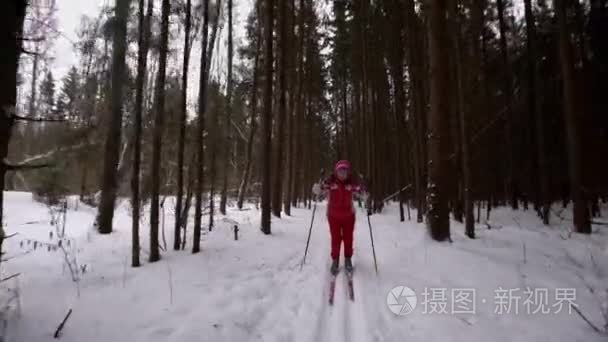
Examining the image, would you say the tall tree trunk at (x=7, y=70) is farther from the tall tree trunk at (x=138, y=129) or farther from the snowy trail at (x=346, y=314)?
the snowy trail at (x=346, y=314)

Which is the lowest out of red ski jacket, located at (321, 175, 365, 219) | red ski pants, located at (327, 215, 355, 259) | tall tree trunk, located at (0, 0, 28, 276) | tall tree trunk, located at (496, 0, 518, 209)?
red ski pants, located at (327, 215, 355, 259)

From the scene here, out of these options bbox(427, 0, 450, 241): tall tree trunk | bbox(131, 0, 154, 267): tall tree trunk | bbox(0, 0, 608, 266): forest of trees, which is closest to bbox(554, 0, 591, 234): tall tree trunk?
bbox(0, 0, 608, 266): forest of trees

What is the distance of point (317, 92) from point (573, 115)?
16.6 m

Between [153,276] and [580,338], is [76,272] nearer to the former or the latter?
[153,276]

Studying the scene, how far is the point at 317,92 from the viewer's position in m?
23.2

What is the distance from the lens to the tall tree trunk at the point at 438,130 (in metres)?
7.21

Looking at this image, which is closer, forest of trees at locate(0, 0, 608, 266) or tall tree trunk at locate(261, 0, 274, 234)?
forest of trees at locate(0, 0, 608, 266)

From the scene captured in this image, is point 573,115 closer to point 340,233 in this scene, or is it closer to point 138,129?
point 340,233

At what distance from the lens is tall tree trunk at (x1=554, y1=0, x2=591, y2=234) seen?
873 cm

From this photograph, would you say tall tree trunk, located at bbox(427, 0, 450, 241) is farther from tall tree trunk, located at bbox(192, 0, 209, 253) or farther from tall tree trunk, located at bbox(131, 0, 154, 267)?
tall tree trunk, located at bbox(131, 0, 154, 267)

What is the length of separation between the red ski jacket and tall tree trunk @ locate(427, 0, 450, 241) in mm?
2347

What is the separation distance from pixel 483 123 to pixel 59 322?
62.4 ft

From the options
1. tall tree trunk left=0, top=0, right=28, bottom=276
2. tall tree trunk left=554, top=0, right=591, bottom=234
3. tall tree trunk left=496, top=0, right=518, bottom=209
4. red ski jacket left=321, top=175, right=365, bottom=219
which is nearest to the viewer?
tall tree trunk left=0, top=0, right=28, bottom=276

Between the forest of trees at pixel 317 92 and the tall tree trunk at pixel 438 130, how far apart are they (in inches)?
1.2
